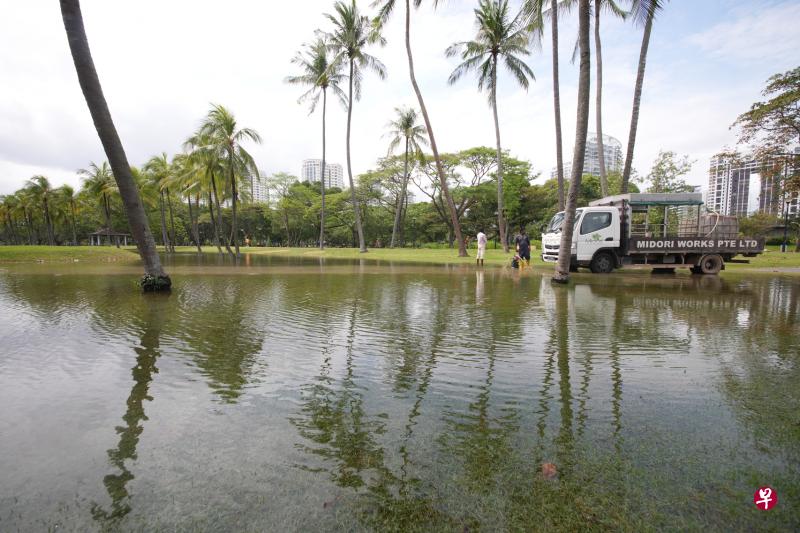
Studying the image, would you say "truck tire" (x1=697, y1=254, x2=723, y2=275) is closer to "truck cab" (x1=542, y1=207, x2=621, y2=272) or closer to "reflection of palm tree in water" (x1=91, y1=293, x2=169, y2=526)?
"truck cab" (x1=542, y1=207, x2=621, y2=272)

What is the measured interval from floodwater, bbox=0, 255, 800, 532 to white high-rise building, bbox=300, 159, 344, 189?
8432 centimetres

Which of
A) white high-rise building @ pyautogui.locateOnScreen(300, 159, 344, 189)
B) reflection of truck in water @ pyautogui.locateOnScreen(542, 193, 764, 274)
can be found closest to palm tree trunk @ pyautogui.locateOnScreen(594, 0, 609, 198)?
reflection of truck in water @ pyautogui.locateOnScreen(542, 193, 764, 274)

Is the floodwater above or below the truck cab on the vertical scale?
below

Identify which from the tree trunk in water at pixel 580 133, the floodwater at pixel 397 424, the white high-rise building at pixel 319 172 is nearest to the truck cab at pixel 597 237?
the tree trunk in water at pixel 580 133

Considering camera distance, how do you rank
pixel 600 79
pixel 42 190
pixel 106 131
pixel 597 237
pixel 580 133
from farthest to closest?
pixel 42 190 → pixel 600 79 → pixel 597 237 → pixel 580 133 → pixel 106 131

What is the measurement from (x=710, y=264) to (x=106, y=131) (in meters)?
18.3

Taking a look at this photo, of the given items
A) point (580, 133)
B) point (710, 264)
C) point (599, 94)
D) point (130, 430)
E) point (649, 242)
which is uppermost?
point (599, 94)

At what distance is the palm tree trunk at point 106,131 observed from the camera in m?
8.21

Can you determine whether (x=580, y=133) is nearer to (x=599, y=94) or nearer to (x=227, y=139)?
(x=599, y=94)

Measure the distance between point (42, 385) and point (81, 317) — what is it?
3.59 meters

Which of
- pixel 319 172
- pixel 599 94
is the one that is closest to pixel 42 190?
pixel 319 172

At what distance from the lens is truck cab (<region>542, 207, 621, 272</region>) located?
47.6ft

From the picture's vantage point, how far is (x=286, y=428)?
2.92m

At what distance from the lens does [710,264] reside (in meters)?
14.6
